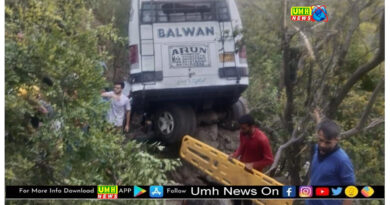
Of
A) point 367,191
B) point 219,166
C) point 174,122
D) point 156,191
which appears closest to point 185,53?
point 174,122

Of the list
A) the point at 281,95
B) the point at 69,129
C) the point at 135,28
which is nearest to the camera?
the point at 69,129

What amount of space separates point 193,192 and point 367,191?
862 millimetres

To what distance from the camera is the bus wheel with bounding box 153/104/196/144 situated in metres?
3.29

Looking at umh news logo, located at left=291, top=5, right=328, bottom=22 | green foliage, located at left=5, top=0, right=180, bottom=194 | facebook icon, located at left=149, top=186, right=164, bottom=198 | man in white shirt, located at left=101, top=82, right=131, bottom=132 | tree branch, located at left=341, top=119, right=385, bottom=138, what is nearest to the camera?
green foliage, located at left=5, top=0, right=180, bottom=194

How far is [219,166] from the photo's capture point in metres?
3.33

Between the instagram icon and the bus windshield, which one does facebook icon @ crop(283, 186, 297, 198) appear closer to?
the instagram icon

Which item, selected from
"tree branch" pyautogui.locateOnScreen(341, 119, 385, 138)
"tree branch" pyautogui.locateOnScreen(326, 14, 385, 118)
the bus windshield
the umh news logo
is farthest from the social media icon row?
the bus windshield

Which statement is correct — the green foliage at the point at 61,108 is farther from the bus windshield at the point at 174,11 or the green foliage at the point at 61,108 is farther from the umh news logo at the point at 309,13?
the umh news logo at the point at 309,13

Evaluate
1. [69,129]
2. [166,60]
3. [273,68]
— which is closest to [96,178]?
[69,129]

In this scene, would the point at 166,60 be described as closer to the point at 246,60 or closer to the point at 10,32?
the point at 246,60

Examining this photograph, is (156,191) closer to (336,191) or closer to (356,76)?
(336,191)

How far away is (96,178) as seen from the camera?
2.90 m

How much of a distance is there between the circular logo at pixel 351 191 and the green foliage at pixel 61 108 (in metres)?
0.87

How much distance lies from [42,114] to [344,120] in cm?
162
